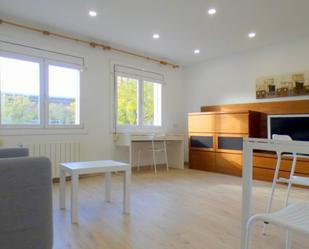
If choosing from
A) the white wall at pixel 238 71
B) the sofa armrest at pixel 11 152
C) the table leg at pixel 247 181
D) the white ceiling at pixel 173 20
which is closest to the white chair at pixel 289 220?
the table leg at pixel 247 181

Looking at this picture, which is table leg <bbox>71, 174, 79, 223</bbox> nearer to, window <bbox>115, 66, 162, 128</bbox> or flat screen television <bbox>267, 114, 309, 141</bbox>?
window <bbox>115, 66, 162, 128</bbox>

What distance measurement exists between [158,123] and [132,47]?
1.87m

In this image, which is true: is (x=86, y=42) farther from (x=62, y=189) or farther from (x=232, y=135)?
(x=232, y=135)

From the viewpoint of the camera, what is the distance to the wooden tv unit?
436 cm

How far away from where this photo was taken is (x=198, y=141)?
213 inches

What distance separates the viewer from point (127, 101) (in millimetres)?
5309

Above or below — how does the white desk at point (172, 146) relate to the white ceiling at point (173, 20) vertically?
below

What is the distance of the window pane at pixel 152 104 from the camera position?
5.69m

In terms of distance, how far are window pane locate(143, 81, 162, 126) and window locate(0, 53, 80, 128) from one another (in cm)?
168

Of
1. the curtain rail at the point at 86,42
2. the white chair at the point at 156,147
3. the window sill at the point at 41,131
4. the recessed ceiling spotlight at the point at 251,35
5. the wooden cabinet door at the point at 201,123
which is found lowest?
the white chair at the point at 156,147

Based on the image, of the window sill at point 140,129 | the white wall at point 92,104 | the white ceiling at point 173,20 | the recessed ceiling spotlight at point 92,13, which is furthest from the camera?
the window sill at point 140,129

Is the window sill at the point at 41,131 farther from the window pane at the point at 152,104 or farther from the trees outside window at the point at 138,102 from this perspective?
the window pane at the point at 152,104

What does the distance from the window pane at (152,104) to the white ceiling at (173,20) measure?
1.11 m

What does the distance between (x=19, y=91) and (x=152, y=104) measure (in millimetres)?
2884
